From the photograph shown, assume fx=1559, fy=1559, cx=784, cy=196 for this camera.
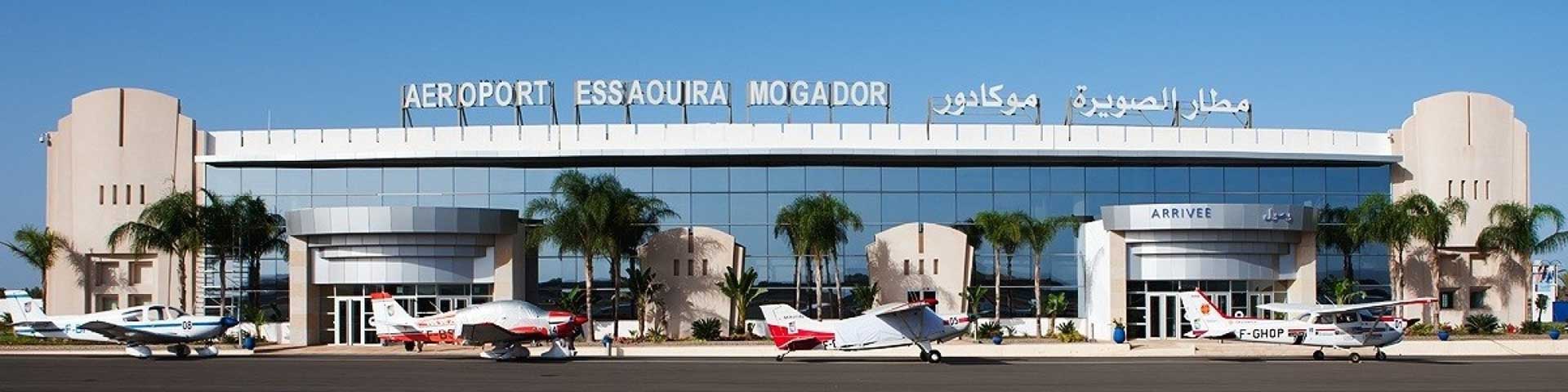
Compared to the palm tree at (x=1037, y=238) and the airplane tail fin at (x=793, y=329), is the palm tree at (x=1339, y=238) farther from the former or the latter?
the airplane tail fin at (x=793, y=329)

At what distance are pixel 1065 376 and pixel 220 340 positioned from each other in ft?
125

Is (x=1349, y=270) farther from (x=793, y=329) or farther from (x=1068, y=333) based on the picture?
(x=793, y=329)

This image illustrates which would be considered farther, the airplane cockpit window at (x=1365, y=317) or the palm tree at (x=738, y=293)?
the palm tree at (x=738, y=293)

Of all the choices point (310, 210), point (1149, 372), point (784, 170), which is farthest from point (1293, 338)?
point (310, 210)

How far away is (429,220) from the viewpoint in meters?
60.3

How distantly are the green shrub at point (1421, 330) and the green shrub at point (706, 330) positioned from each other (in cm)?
2678

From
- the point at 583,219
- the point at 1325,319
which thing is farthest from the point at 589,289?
the point at 1325,319

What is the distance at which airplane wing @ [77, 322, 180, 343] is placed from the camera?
165ft

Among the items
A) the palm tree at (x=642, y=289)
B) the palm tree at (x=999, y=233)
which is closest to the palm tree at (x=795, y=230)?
the palm tree at (x=642, y=289)

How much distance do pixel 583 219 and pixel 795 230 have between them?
28.9ft

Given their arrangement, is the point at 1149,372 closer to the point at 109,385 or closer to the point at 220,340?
the point at 109,385

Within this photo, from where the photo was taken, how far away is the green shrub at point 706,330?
201ft

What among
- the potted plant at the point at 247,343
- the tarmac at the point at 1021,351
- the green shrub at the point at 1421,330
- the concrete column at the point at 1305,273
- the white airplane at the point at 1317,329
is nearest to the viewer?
the white airplane at the point at 1317,329

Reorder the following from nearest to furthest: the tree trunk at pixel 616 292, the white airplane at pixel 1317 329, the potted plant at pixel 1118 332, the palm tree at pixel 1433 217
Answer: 1. the white airplane at pixel 1317 329
2. the potted plant at pixel 1118 332
3. the tree trunk at pixel 616 292
4. the palm tree at pixel 1433 217
